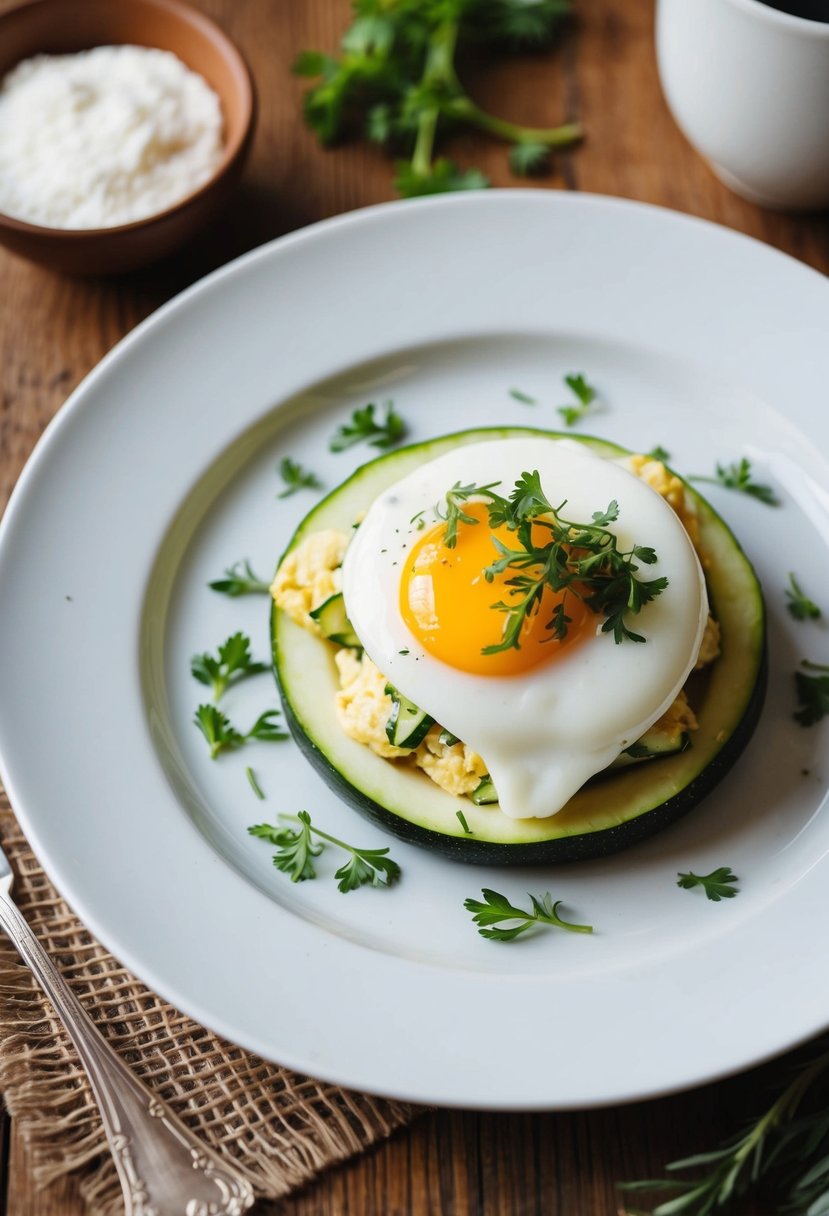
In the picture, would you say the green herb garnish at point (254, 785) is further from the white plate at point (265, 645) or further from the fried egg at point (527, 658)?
the fried egg at point (527, 658)

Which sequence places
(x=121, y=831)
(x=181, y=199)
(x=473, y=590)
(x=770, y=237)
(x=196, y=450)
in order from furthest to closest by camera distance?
(x=770, y=237), (x=181, y=199), (x=196, y=450), (x=121, y=831), (x=473, y=590)

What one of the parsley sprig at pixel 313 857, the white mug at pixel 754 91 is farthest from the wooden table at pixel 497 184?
the parsley sprig at pixel 313 857

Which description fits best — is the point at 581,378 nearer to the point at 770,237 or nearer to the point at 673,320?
the point at 673,320

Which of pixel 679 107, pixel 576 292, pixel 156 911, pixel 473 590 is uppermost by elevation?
pixel 679 107

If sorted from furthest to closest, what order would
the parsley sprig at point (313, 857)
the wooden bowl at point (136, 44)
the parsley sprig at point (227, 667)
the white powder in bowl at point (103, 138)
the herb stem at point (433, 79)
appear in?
1. the herb stem at point (433, 79)
2. the white powder in bowl at point (103, 138)
3. the wooden bowl at point (136, 44)
4. the parsley sprig at point (227, 667)
5. the parsley sprig at point (313, 857)

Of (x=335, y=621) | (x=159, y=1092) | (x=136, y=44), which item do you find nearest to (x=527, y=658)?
(x=335, y=621)

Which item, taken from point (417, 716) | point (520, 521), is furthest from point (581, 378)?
point (417, 716)

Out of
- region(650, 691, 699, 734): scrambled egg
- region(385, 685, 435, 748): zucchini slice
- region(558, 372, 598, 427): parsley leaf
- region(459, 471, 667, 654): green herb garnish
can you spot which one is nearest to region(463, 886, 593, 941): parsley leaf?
region(385, 685, 435, 748): zucchini slice

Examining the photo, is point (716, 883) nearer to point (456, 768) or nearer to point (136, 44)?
point (456, 768)
